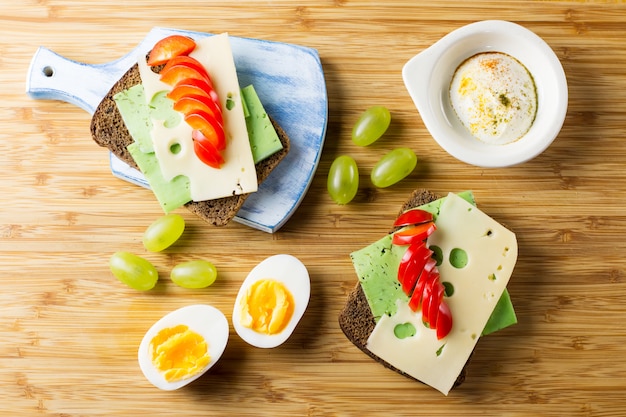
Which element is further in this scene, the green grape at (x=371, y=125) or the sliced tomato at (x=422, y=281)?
the green grape at (x=371, y=125)

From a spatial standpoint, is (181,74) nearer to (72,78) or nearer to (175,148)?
(175,148)

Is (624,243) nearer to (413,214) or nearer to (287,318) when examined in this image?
(413,214)

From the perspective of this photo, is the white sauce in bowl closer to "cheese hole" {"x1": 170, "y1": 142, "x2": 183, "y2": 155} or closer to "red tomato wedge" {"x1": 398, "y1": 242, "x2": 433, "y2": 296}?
"red tomato wedge" {"x1": 398, "y1": 242, "x2": 433, "y2": 296}

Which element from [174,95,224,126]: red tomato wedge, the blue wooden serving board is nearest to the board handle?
the blue wooden serving board

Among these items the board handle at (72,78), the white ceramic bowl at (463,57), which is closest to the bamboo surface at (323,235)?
the board handle at (72,78)

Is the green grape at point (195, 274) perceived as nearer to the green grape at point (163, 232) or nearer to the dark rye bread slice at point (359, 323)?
the green grape at point (163, 232)

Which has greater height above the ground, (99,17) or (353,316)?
(99,17)

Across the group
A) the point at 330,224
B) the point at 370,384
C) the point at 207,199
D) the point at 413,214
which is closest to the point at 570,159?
the point at 413,214
